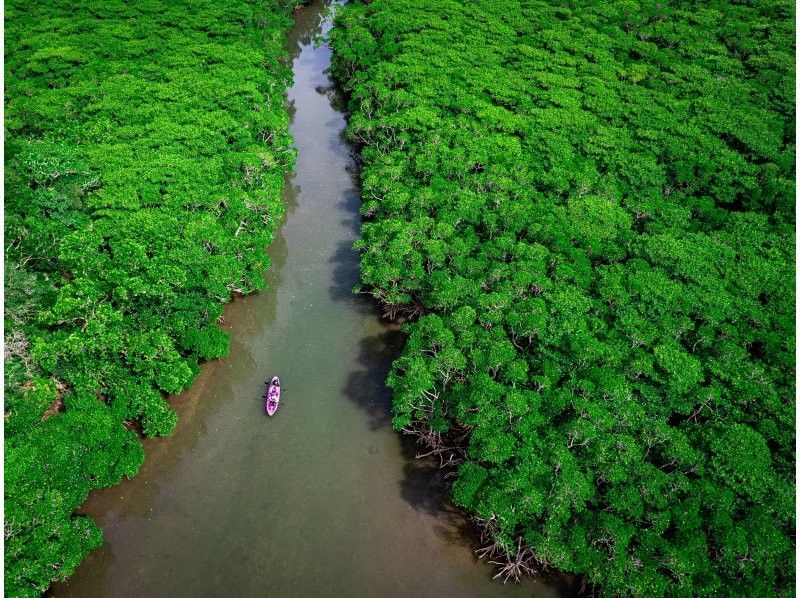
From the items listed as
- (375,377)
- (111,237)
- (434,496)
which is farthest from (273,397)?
(111,237)

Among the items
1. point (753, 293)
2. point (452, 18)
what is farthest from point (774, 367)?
point (452, 18)

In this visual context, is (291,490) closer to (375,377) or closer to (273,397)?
(273,397)

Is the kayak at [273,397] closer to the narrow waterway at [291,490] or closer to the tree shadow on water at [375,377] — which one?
the narrow waterway at [291,490]

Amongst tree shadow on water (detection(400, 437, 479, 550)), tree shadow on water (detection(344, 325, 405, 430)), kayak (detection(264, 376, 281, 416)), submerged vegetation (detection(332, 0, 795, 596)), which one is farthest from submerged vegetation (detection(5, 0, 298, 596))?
tree shadow on water (detection(400, 437, 479, 550))

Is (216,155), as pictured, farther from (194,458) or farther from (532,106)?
(532,106)

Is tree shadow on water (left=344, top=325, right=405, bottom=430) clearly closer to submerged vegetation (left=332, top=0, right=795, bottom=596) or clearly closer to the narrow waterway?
the narrow waterway
